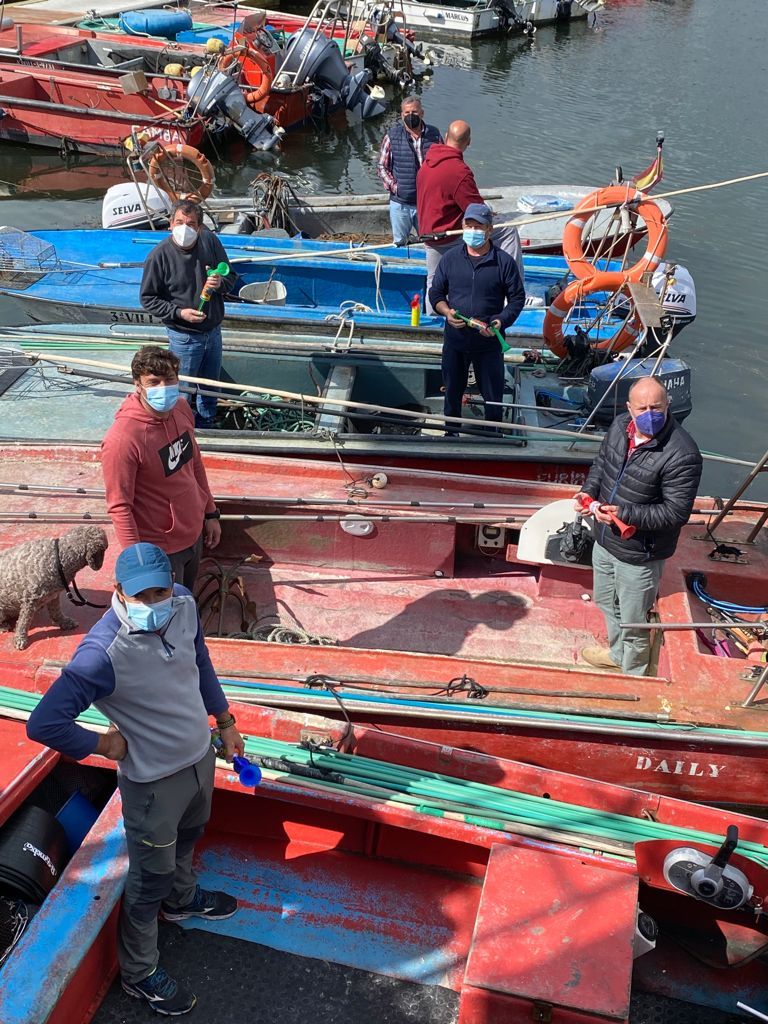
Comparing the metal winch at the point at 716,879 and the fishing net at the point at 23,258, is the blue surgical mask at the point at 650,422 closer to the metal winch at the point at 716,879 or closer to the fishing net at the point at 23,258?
the metal winch at the point at 716,879

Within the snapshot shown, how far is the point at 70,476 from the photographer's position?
Answer: 5.74m

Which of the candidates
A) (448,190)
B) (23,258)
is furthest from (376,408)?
(23,258)

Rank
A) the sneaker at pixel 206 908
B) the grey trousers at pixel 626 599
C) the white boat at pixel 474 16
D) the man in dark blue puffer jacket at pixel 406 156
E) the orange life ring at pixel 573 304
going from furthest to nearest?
1. the white boat at pixel 474 16
2. the man in dark blue puffer jacket at pixel 406 156
3. the orange life ring at pixel 573 304
4. the grey trousers at pixel 626 599
5. the sneaker at pixel 206 908

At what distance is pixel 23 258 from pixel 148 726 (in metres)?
7.85

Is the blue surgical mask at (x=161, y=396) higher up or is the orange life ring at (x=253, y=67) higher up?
the blue surgical mask at (x=161, y=396)

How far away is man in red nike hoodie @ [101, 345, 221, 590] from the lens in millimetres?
3922

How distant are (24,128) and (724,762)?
18496mm

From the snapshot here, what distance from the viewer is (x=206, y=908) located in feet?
11.7

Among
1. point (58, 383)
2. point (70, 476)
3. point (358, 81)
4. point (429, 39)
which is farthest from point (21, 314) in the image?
point (429, 39)

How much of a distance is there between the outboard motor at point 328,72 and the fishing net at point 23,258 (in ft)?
39.2

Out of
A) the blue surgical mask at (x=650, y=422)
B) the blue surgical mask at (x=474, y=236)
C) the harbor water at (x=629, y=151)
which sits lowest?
the harbor water at (x=629, y=151)

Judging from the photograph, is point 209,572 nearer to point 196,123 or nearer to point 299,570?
point 299,570

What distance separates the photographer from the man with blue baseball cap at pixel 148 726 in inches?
106

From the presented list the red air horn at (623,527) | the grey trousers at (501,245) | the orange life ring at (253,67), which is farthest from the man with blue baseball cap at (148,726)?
the orange life ring at (253,67)
